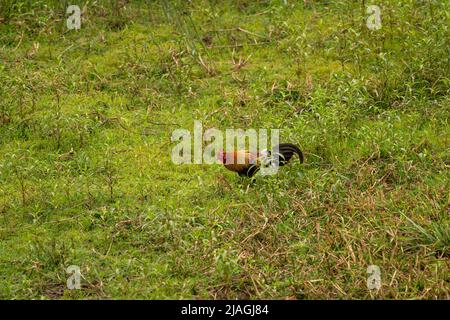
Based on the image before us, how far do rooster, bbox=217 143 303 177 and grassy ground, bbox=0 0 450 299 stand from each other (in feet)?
0.35

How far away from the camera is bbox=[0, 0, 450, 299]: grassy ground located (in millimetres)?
5598

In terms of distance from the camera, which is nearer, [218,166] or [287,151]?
[287,151]

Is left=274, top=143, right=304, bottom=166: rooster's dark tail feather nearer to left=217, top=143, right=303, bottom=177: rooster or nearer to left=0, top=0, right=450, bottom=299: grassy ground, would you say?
left=217, top=143, right=303, bottom=177: rooster

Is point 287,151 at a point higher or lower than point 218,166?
higher

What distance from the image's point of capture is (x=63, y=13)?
8.98 meters

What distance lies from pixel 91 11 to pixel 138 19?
1.48 feet

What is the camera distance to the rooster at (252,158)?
6.55 meters

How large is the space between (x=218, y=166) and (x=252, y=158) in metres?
0.45

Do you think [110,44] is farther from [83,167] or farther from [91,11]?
[83,167]

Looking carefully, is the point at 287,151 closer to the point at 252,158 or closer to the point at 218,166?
the point at 252,158

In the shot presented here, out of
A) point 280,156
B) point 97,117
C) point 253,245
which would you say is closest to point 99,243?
point 253,245


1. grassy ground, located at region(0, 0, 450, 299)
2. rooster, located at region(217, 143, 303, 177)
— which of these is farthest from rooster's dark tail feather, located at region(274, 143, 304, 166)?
grassy ground, located at region(0, 0, 450, 299)

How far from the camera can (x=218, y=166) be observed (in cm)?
697

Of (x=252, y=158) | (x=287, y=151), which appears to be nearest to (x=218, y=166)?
(x=252, y=158)
